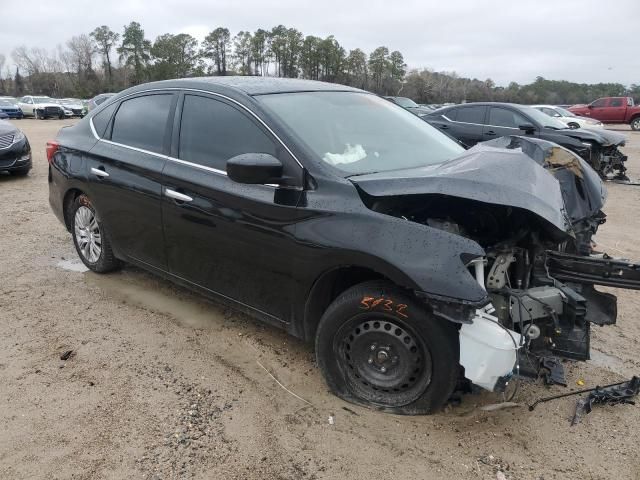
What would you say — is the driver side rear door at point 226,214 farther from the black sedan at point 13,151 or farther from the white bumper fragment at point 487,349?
the black sedan at point 13,151

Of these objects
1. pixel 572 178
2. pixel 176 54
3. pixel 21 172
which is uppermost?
pixel 176 54

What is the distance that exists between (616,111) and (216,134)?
30121mm

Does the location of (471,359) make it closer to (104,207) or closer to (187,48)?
(104,207)

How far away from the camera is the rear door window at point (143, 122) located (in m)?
3.83

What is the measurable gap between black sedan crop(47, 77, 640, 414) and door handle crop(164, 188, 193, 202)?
21 mm

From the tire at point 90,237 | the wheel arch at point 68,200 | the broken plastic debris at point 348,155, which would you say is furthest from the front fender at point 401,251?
the wheel arch at point 68,200

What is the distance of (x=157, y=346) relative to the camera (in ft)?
11.8

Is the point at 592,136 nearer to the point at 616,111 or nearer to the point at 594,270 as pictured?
the point at 594,270

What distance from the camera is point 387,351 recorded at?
8.98 feet

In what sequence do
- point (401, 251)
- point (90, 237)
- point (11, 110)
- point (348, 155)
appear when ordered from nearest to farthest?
point (401, 251) < point (348, 155) < point (90, 237) < point (11, 110)

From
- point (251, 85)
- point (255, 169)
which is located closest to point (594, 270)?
point (255, 169)

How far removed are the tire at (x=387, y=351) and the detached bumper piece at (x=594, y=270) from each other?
3.07ft

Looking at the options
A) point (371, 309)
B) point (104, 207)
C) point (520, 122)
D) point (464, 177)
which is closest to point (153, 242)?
point (104, 207)

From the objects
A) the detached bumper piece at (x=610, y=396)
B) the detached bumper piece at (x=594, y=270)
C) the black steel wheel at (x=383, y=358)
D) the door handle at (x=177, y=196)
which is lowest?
the detached bumper piece at (x=610, y=396)
